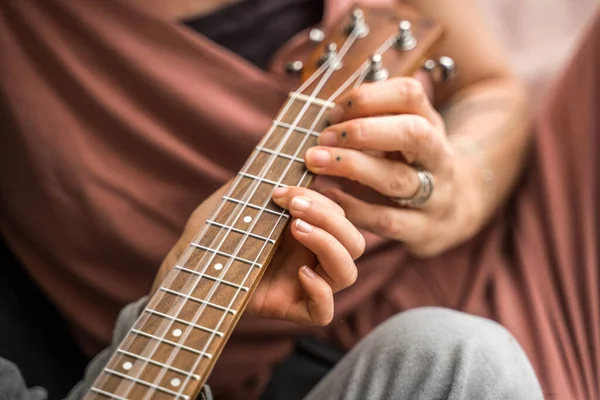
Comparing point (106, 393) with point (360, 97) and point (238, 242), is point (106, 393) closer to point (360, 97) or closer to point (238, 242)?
point (238, 242)

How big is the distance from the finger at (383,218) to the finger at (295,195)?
0.09 m

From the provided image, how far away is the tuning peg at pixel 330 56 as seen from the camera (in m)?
0.59

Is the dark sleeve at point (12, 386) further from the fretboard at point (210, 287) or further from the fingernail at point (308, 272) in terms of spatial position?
the fingernail at point (308, 272)

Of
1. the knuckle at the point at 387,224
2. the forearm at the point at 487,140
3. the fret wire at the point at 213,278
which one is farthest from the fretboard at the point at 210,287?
the forearm at the point at 487,140

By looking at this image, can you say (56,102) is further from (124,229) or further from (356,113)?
(356,113)

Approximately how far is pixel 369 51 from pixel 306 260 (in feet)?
0.71

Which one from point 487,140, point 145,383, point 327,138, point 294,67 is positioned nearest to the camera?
point 145,383

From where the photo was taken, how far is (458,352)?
0.48 metres

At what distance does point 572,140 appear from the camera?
0.73 m

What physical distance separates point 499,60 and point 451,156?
0.25 meters

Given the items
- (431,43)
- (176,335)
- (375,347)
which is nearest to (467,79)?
(431,43)

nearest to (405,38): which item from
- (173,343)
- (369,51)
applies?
A: (369,51)

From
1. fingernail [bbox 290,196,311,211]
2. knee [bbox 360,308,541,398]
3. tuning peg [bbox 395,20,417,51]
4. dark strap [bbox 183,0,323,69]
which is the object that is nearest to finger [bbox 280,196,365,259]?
fingernail [bbox 290,196,311,211]

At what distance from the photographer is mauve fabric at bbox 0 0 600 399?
2.15ft
